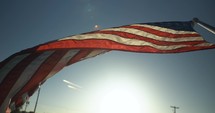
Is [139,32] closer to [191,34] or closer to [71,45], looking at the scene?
Answer: [191,34]

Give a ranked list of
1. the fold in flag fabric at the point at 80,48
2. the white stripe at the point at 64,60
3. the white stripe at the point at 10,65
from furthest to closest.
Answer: the white stripe at the point at 64,60
the fold in flag fabric at the point at 80,48
the white stripe at the point at 10,65

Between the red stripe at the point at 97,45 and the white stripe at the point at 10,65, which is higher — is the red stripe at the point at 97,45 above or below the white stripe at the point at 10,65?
above

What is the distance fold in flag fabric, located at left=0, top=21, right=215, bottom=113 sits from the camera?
210 inches

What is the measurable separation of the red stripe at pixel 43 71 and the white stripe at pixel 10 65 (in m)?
0.61

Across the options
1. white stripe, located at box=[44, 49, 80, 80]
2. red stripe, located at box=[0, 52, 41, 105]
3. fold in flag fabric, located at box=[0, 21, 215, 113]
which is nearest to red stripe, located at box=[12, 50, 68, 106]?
fold in flag fabric, located at box=[0, 21, 215, 113]

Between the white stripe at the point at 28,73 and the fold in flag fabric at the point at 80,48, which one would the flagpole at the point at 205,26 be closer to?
the fold in flag fabric at the point at 80,48

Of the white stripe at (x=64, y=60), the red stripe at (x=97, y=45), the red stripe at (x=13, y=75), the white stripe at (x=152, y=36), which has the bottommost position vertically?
the red stripe at (x=13, y=75)

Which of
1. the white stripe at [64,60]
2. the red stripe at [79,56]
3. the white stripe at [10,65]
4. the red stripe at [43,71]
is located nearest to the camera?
the white stripe at [10,65]

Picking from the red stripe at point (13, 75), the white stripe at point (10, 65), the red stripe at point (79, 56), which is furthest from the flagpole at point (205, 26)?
the white stripe at point (10, 65)

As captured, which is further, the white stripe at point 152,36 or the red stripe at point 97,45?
the white stripe at point 152,36

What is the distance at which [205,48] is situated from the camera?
600 cm

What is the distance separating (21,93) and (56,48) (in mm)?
1563

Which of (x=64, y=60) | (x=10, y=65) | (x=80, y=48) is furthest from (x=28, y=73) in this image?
(x=80, y=48)

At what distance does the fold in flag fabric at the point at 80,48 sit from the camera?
534 centimetres
